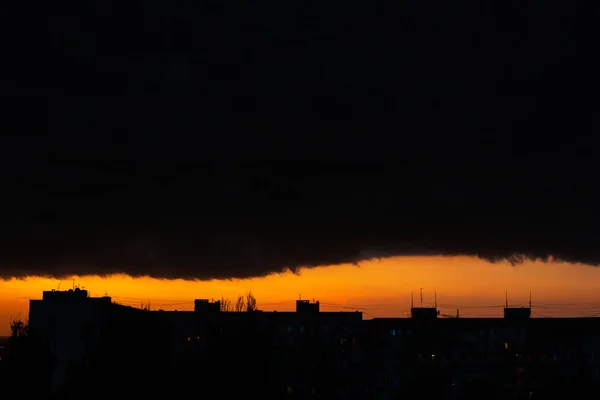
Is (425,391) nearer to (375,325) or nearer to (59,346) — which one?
(375,325)

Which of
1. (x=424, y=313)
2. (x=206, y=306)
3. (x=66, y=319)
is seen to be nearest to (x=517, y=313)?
(x=424, y=313)

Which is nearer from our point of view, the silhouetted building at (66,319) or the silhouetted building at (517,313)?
the silhouetted building at (66,319)

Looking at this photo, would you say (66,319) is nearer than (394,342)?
Yes

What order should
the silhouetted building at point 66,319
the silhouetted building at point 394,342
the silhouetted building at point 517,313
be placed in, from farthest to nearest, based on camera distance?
1. the silhouetted building at point 517,313
2. the silhouetted building at point 394,342
3. the silhouetted building at point 66,319

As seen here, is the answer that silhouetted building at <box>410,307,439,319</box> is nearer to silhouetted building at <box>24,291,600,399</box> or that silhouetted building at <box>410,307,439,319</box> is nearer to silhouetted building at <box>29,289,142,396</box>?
silhouetted building at <box>24,291,600,399</box>

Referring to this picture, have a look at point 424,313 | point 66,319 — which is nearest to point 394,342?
point 424,313

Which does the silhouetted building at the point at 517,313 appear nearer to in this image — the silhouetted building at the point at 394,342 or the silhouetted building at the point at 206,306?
the silhouetted building at the point at 394,342

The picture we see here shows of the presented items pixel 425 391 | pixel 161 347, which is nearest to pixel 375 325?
pixel 425 391

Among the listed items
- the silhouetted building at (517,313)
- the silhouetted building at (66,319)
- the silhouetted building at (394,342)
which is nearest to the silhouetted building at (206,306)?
the silhouetted building at (394,342)

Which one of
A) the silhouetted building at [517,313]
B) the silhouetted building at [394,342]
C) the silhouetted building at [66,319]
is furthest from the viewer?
the silhouetted building at [517,313]

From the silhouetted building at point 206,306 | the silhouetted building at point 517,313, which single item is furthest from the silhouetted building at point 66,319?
the silhouetted building at point 517,313

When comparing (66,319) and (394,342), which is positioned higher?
(66,319)

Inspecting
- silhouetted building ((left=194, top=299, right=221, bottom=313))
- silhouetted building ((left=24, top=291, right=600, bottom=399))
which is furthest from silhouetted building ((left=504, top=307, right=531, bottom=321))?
A: silhouetted building ((left=194, top=299, right=221, bottom=313))

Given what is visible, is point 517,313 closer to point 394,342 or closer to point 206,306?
point 394,342
